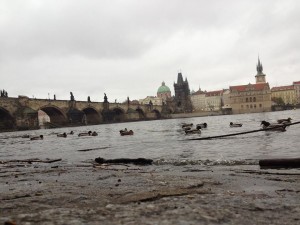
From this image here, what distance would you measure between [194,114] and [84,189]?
156126 mm

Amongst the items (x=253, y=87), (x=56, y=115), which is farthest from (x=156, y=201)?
(x=253, y=87)

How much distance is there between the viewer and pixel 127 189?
276 inches

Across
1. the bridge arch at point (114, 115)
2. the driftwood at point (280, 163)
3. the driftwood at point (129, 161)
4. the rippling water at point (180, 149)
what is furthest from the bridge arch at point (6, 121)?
the driftwood at point (280, 163)

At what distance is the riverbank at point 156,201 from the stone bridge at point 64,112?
240 ft

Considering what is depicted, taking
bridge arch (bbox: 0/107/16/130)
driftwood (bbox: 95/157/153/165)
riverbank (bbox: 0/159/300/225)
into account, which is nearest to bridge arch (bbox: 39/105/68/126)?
bridge arch (bbox: 0/107/16/130)

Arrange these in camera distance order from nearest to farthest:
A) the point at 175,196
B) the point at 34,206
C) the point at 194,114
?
the point at 34,206
the point at 175,196
the point at 194,114

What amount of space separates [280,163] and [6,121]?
7798 cm

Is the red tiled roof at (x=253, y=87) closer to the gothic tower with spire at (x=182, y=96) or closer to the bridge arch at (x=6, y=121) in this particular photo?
the gothic tower with spire at (x=182, y=96)

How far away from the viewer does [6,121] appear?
78.7 m

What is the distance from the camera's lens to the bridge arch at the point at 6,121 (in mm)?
76438

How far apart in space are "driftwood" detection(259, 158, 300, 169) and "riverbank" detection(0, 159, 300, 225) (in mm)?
1413

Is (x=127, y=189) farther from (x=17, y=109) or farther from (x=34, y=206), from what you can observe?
(x=17, y=109)

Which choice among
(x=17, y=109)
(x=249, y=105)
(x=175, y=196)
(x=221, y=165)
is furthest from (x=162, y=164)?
(x=249, y=105)

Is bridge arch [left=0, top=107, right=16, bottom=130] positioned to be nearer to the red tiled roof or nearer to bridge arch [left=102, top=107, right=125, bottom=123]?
bridge arch [left=102, top=107, right=125, bottom=123]
